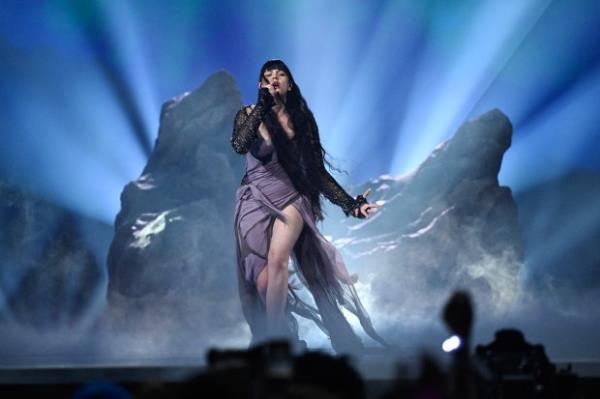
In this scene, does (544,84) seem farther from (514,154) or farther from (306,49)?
(306,49)

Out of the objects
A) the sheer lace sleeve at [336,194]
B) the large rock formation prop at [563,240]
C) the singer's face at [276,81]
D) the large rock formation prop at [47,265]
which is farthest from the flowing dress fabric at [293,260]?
the large rock formation prop at [47,265]

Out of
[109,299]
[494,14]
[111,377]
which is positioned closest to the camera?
[111,377]

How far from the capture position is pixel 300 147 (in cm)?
912

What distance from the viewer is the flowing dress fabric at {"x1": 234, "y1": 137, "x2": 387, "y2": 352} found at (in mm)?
8859

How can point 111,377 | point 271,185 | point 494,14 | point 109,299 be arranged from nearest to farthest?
point 111,377, point 271,185, point 494,14, point 109,299

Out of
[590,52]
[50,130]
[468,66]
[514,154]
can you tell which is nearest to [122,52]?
[50,130]

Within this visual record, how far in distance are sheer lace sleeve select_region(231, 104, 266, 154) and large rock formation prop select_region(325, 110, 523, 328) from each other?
2320 millimetres

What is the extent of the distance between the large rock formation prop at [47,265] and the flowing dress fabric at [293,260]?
334 cm

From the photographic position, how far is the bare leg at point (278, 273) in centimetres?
873

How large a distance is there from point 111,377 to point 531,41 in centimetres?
732

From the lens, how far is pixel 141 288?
11.1 metres

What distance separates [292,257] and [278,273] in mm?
335

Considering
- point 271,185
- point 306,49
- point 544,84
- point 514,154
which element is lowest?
point 271,185

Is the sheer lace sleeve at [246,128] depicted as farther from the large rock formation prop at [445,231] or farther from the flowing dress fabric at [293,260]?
the large rock formation prop at [445,231]
